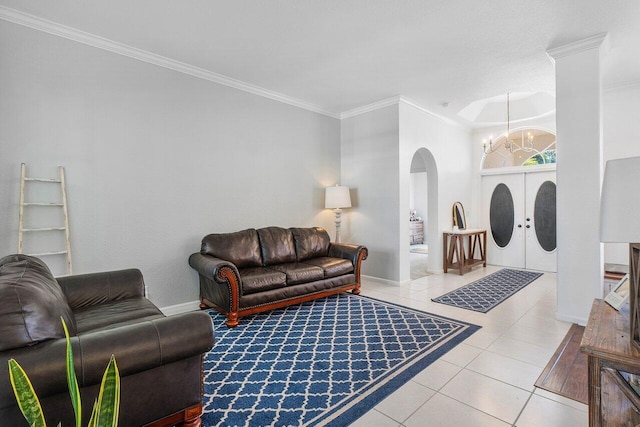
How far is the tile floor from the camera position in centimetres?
186

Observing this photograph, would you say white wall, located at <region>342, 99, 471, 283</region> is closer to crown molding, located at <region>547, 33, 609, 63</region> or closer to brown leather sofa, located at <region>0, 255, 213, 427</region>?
crown molding, located at <region>547, 33, 609, 63</region>

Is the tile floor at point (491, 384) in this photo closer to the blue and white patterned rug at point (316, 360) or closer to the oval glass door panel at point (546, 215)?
the blue and white patterned rug at point (316, 360)

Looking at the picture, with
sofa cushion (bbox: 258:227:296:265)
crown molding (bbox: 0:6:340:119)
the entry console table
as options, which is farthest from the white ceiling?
the entry console table

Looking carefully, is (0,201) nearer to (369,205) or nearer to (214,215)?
(214,215)

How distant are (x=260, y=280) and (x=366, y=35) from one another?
2754mm

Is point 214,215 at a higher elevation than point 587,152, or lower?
lower

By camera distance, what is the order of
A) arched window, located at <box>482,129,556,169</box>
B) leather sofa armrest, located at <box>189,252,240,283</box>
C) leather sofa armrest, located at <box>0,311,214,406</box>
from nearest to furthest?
leather sofa armrest, located at <box>0,311,214,406</box> < leather sofa armrest, located at <box>189,252,240,283</box> < arched window, located at <box>482,129,556,169</box>

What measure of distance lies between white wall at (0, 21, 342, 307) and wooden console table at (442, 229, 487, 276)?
3089mm

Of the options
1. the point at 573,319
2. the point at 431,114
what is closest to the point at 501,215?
the point at 431,114

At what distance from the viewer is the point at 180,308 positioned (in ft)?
12.4

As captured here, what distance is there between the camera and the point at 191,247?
3883mm

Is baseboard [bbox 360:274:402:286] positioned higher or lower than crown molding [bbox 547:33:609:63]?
lower

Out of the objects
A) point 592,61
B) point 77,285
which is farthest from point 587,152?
point 77,285

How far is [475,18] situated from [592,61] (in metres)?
1.47
